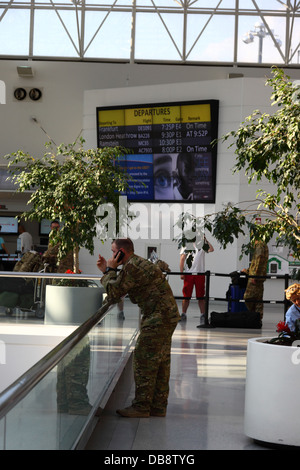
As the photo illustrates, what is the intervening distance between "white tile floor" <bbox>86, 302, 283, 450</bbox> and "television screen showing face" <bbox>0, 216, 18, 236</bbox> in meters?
14.2

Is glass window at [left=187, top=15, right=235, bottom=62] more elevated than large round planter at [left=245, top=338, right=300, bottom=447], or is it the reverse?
glass window at [left=187, top=15, right=235, bottom=62]

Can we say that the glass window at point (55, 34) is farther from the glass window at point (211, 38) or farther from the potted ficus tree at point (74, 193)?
the potted ficus tree at point (74, 193)

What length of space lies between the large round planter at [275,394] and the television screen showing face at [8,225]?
19799 mm

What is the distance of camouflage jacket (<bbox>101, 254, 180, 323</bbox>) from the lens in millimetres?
5637

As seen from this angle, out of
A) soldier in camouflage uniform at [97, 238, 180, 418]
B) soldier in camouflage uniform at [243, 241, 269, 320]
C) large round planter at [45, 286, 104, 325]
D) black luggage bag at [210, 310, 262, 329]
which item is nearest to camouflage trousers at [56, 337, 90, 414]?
soldier in camouflage uniform at [97, 238, 180, 418]

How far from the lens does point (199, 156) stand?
1816cm

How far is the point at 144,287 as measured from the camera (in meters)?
5.82

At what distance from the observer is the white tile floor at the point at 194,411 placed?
17.3 ft

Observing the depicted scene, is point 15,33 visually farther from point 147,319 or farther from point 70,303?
point 147,319

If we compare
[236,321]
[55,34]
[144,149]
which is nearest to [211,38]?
[55,34]

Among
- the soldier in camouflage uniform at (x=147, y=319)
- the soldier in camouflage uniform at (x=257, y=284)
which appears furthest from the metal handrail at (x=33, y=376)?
the soldier in camouflage uniform at (x=257, y=284)

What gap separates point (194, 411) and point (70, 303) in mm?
3165

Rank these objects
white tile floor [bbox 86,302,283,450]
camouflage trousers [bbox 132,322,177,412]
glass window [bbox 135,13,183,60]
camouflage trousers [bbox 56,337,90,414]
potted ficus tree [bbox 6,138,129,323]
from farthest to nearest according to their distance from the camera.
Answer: glass window [bbox 135,13,183,60] < potted ficus tree [bbox 6,138,129,323] < camouflage trousers [bbox 132,322,177,412] < white tile floor [bbox 86,302,283,450] < camouflage trousers [bbox 56,337,90,414]

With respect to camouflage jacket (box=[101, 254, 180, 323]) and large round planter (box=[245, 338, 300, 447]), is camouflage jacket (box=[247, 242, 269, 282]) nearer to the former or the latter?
camouflage jacket (box=[101, 254, 180, 323])
